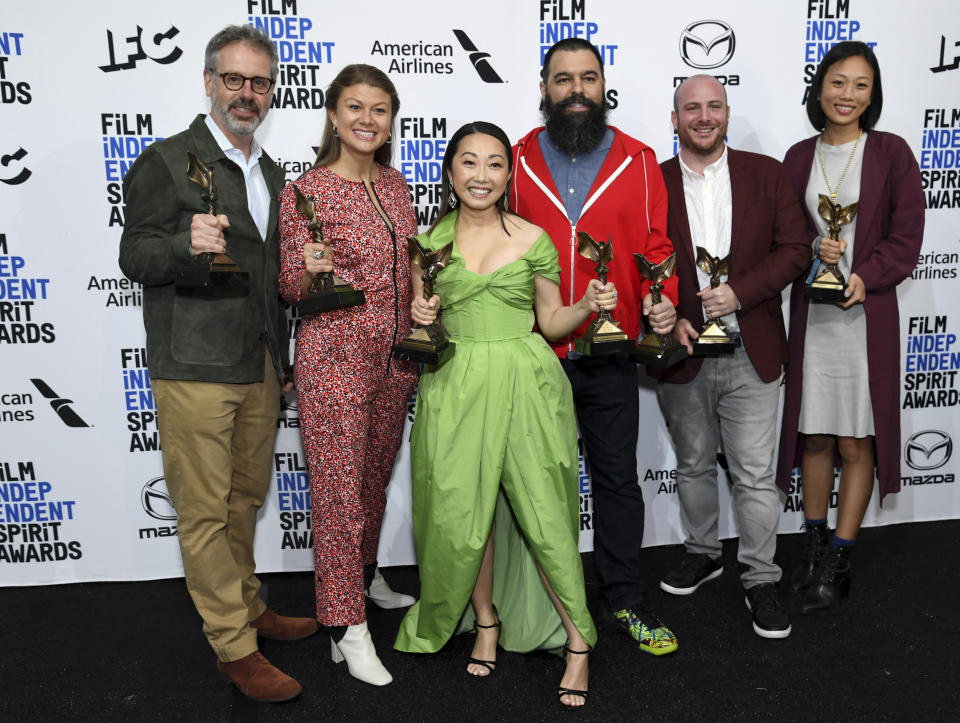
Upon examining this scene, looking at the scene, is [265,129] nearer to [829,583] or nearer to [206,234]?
[206,234]

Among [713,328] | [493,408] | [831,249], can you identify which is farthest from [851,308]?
[493,408]

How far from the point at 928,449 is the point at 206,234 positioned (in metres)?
4.13

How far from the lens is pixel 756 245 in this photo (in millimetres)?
3256

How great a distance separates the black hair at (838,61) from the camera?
327 cm

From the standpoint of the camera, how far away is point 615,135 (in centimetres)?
316

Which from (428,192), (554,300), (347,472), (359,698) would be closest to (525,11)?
(428,192)

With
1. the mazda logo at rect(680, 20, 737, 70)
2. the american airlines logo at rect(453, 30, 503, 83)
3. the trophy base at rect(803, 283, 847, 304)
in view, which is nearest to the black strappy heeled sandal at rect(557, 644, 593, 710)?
the trophy base at rect(803, 283, 847, 304)

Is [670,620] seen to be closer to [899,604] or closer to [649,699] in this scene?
[649,699]

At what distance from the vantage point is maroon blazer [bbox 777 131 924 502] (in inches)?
130

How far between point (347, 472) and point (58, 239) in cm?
204

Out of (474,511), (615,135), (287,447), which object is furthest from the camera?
(287,447)

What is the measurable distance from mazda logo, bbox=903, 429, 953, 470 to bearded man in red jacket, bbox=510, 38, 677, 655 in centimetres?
216

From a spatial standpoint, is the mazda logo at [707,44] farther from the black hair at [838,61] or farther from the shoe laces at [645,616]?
the shoe laces at [645,616]

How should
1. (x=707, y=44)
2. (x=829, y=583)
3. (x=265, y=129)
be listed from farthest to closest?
(x=707, y=44)
(x=265, y=129)
(x=829, y=583)
